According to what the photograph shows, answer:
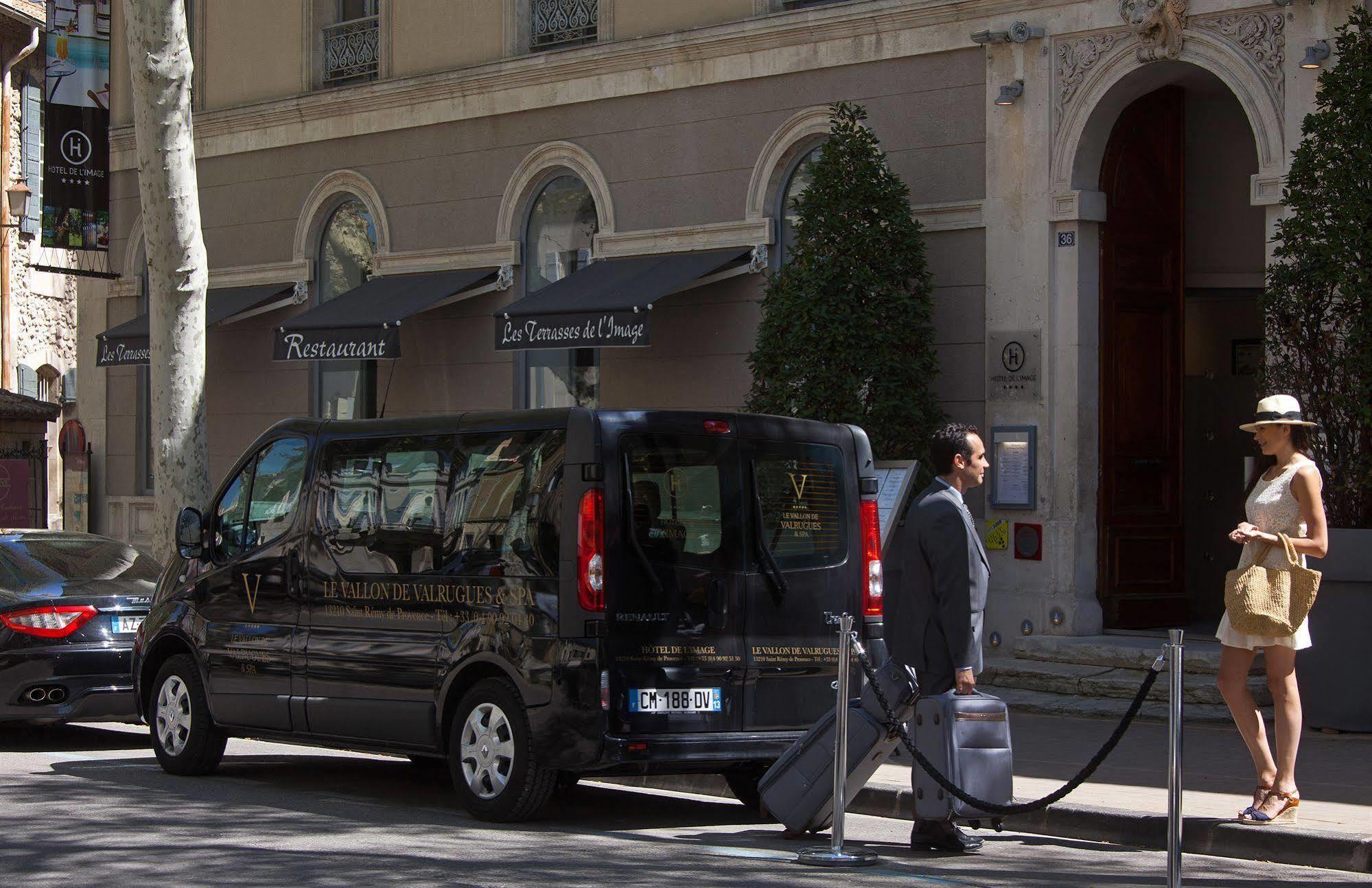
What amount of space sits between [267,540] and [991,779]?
14.1 ft

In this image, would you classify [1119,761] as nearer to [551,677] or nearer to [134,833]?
[551,677]

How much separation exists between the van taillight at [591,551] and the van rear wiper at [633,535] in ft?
0.44

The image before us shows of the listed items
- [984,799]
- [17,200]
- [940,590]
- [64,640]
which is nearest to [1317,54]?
[940,590]

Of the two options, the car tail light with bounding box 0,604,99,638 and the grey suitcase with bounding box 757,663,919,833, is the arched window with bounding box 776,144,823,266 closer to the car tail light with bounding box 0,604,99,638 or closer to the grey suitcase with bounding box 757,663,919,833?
the car tail light with bounding box 0,604,99,638

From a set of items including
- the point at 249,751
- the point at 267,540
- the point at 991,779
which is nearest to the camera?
the point at 991,779

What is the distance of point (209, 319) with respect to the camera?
21.2 m

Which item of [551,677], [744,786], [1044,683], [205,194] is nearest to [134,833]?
[551,677]

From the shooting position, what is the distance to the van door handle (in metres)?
8.73

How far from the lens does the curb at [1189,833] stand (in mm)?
7836

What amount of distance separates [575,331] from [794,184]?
7.69 feet

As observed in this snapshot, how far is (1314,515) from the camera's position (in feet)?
27.2

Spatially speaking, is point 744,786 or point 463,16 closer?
point 744,786

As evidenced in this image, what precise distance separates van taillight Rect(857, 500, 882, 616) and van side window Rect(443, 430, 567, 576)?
1639mm

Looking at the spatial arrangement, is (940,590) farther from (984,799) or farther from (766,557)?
(766,557)
